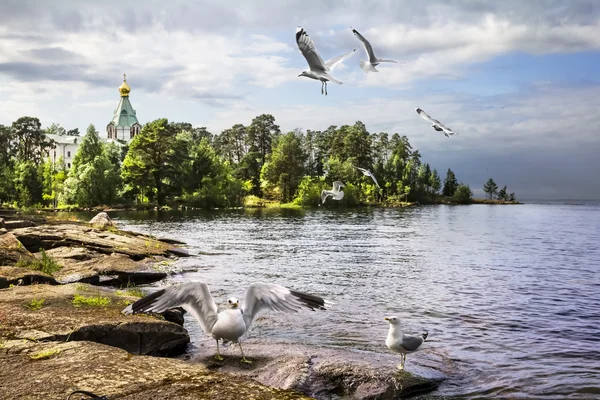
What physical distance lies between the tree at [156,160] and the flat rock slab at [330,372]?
8047cm

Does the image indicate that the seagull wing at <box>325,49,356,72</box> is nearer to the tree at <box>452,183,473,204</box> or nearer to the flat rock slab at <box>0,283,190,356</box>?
the flat rock slab at <box>0,283,190,356</box>

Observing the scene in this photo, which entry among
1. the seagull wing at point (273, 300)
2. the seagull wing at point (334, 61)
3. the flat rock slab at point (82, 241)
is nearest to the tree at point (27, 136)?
the flat rock slab at point (82, 241)

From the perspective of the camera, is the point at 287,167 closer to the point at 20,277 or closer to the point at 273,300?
the point at 20,277

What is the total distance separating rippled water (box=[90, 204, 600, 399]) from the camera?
10.1 metres

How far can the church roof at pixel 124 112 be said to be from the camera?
14712cm

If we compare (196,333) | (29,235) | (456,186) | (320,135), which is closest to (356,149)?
(320,135)

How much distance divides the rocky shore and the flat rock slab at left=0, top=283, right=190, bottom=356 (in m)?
0.02

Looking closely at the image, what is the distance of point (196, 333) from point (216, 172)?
281ft

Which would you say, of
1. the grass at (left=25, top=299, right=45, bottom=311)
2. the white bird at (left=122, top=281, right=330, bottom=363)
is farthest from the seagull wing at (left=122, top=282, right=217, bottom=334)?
the grass at (left=25, top=299, right=45, bottom=311)

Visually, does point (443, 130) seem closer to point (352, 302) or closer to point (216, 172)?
point (352, 302)

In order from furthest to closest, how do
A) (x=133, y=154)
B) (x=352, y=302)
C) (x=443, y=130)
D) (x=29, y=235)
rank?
(x=133, y=154)
(x=29, y=235)
(x=352, y=302)
(x=443, y=130)

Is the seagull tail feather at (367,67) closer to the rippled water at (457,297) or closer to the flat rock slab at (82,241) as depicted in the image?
the rippled water at (457,297)

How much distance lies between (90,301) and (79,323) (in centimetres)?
175

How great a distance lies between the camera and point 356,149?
396 ft
